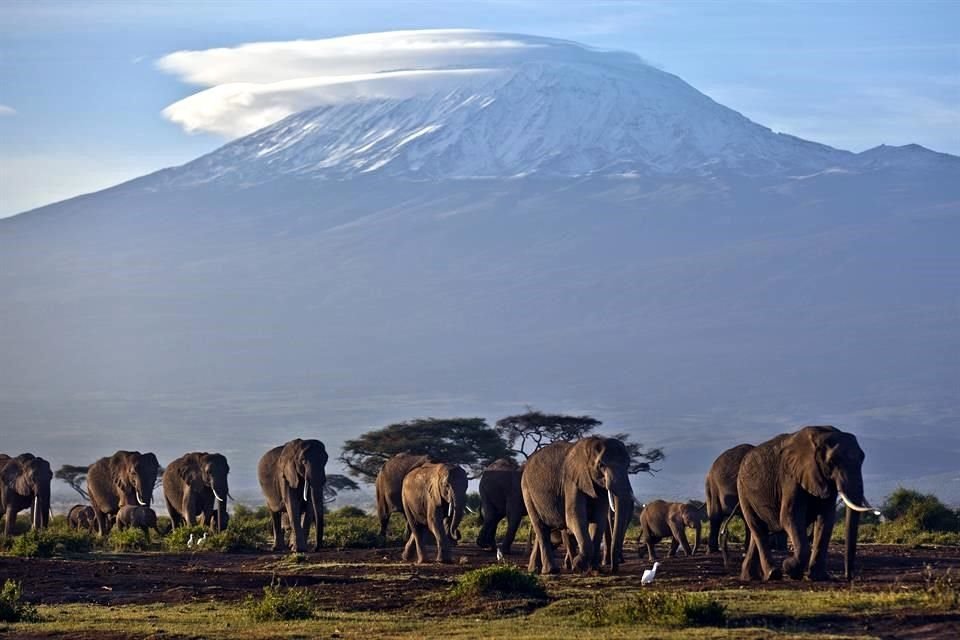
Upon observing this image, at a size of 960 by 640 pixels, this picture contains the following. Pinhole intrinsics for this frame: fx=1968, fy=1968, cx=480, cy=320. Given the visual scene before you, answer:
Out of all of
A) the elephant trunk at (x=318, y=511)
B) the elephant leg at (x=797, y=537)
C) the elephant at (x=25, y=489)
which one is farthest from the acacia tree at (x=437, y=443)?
the elephant leg at (x=797, y=537)

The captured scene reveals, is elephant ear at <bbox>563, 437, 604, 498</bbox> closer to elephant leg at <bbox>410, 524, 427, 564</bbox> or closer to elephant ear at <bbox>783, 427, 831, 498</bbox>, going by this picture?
elephant ear at <bbox>783, 427, 831, 498</bbox>

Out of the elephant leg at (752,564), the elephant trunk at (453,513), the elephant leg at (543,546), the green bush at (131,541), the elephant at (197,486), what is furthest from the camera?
the elephant at (197,486)

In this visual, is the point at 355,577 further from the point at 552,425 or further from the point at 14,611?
the point at 552,425

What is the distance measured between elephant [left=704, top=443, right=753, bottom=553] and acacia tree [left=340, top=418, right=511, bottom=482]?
25861 millimetres

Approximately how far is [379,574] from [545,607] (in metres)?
6.24

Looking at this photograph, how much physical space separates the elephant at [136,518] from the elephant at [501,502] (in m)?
9.56

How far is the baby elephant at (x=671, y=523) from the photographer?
29.3 m

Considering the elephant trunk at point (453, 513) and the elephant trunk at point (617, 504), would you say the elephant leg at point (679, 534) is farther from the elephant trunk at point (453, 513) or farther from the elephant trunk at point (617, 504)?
the elephant trunk at point (617, 504)

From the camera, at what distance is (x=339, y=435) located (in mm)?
128250

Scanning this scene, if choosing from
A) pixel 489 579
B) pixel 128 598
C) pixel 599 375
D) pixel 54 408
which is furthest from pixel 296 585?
pixel 54 408

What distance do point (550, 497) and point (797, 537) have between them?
4.14 m

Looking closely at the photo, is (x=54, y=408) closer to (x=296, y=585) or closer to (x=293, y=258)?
(x=293, y=258)

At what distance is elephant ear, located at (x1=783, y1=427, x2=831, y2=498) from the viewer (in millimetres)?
20828

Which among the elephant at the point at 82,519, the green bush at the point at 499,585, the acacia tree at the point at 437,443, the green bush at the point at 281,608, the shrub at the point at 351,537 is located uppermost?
the acacia tree at the point at 437,443
